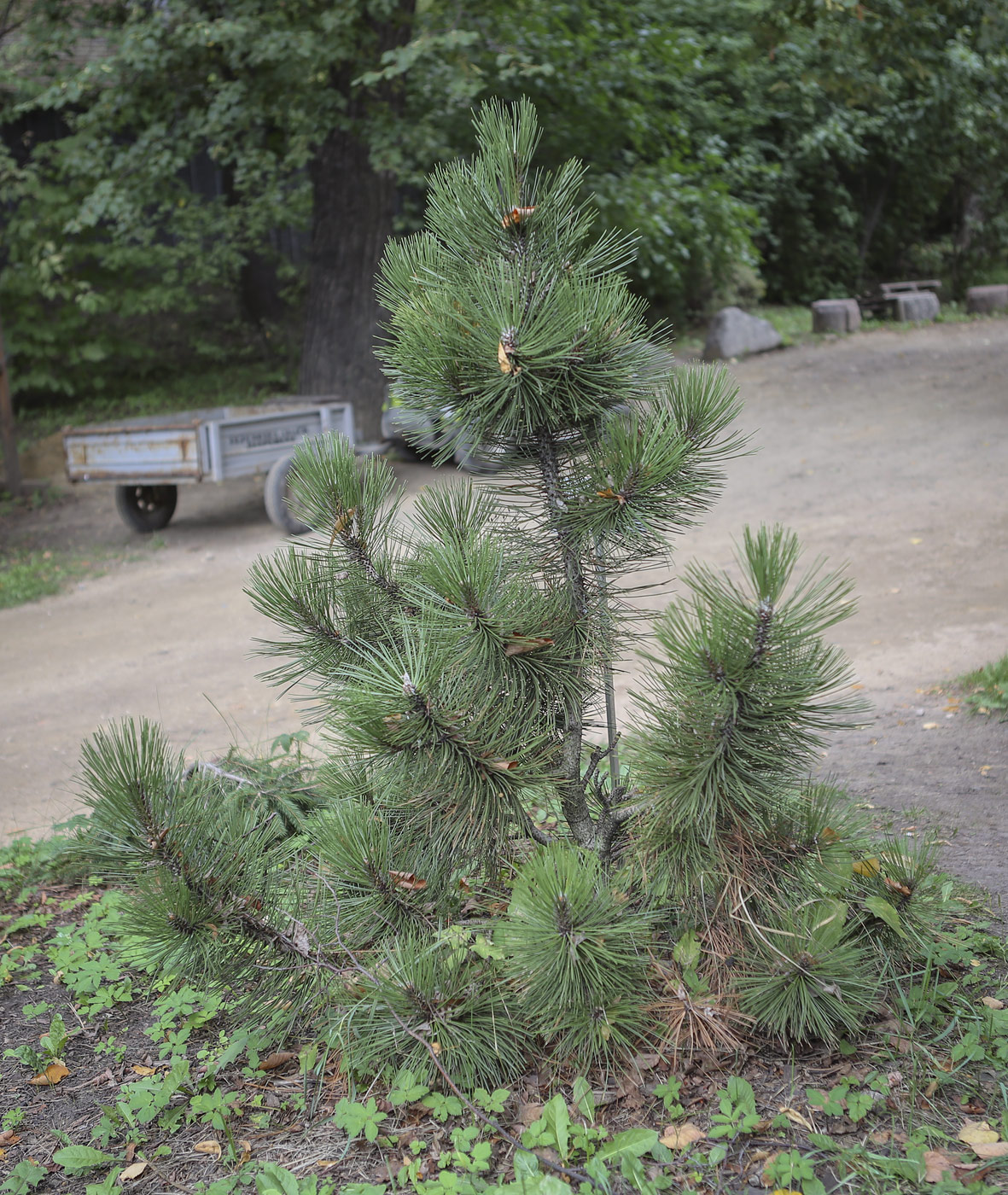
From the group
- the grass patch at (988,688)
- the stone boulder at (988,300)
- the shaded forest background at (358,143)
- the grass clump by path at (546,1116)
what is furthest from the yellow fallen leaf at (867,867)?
the stone boulder at (988,300)

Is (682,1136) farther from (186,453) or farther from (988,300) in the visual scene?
(988,300)

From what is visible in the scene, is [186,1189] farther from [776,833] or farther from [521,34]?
[521,34]

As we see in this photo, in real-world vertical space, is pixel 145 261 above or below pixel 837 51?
below

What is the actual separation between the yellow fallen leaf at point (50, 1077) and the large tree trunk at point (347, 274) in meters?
9.11

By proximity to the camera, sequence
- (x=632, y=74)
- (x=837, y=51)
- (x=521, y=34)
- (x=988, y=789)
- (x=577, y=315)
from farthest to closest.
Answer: (x=837, y=51)
(x=632, y=74)
(x=521, y=34)
(x=988, y=789)
(x=577, y=315)

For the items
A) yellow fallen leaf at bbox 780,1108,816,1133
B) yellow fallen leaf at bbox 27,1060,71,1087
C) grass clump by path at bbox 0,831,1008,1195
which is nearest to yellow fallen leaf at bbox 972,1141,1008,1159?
grass clump by path at bbox 0,831,1008,1195

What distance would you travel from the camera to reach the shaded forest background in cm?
952

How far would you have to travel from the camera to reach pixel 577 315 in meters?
2.08

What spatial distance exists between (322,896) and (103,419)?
41.5 ft

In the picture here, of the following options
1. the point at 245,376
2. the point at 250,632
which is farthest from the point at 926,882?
the point at 245,376

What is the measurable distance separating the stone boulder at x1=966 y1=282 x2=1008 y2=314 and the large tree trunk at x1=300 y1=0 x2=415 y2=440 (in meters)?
8.93

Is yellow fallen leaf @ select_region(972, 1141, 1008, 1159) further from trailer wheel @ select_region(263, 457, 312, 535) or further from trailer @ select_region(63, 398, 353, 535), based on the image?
trailer wheel @ select_region(263, 457, 312, 535)

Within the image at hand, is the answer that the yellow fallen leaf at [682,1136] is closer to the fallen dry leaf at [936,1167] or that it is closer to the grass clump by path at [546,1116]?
the grass clump by path at [546,1116]

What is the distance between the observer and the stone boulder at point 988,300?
1524cm
